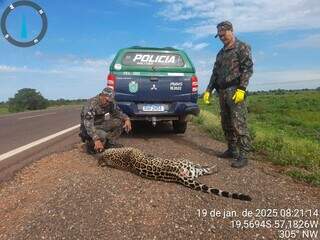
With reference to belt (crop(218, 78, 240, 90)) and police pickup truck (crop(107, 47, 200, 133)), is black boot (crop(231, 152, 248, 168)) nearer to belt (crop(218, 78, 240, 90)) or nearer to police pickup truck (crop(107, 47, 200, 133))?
belt (crop(218, 78, 240, 90))

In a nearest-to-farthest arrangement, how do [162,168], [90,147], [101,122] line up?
1. [162,168]
2. [90,147]
3. [101,122]

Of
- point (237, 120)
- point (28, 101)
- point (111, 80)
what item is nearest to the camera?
point (237, 120)

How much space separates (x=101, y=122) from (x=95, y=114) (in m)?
0.20

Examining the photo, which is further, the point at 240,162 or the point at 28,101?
the point at 28,101

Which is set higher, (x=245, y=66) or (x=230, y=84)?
(x=245, y=66)

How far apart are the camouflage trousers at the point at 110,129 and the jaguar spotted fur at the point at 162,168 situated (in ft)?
4.32

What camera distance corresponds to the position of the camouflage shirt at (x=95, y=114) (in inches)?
313

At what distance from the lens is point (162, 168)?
6.29 meters

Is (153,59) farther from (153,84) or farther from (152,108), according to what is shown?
(152,108)

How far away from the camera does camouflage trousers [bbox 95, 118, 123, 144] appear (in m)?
8.34

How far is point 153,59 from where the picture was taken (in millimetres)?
10523

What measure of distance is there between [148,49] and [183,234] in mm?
6694

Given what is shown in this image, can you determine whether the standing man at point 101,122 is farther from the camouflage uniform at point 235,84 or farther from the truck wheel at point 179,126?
the truck wheel at point 179,126

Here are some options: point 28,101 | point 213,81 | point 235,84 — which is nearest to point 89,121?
point 213,81
